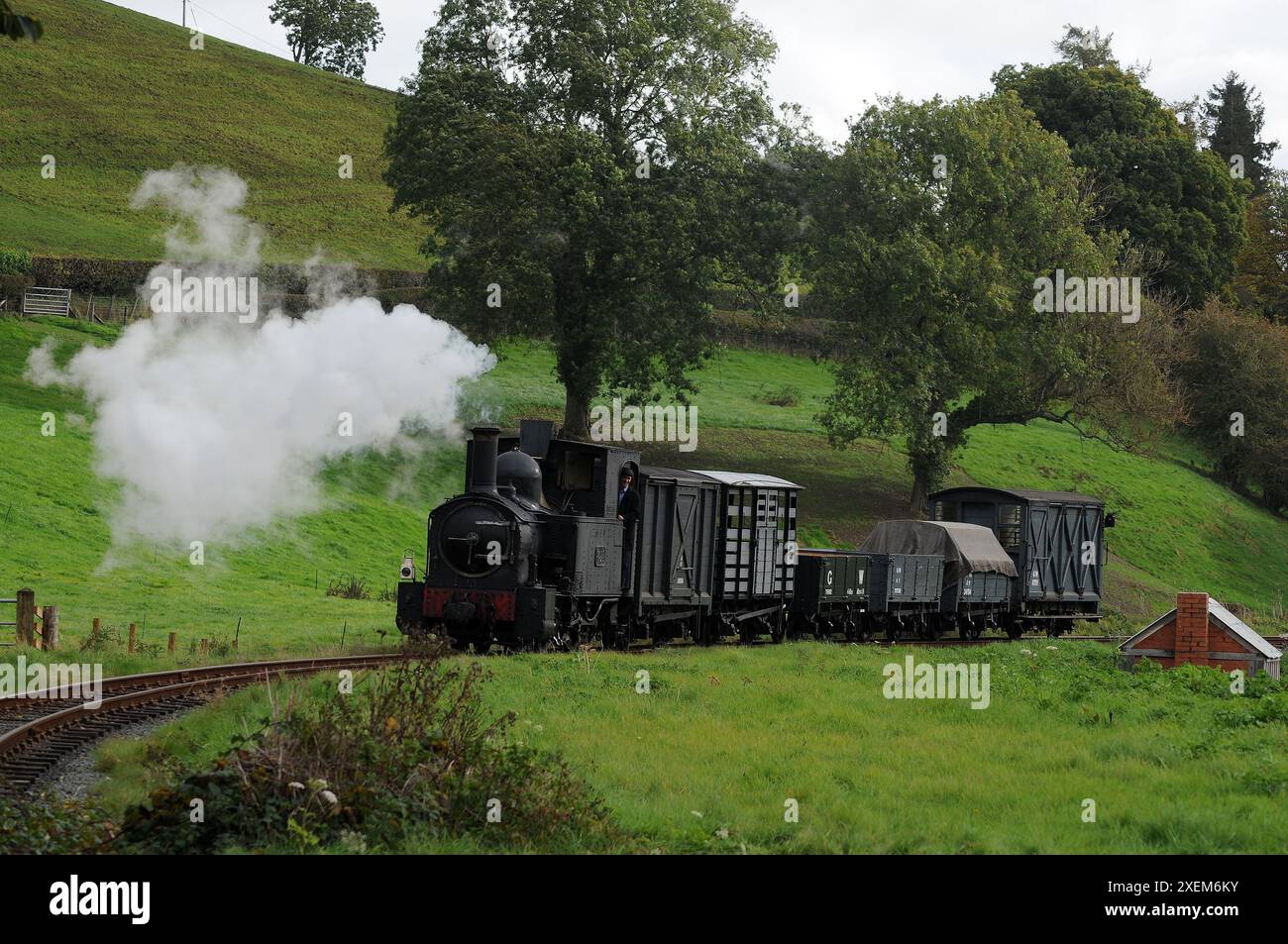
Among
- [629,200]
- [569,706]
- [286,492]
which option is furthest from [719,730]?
[629,200]

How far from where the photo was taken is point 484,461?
22188 mm

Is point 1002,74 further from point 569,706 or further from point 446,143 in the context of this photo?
point 569,706

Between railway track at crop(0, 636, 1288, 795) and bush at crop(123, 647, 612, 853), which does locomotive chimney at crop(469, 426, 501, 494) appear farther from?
bush at crop(123, 647, 612, 853)

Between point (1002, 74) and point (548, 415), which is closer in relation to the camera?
point (548, 415)

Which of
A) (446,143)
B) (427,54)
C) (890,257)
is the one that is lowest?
(890,257)

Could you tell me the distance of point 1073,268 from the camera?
4747 cm

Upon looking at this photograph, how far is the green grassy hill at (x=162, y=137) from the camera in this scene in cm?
6638

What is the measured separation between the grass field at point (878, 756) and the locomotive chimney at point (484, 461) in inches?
120

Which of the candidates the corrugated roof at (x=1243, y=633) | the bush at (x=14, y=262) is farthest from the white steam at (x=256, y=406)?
the corrugated roof at (x=1243, y=633)

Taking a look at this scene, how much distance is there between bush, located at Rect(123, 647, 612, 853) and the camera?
10195 millimetres

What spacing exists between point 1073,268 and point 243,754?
41.8m

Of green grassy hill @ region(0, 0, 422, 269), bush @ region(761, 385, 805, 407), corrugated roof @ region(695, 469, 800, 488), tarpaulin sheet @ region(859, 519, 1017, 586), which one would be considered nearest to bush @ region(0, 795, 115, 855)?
corrugated roof @ region(695, 469, 800, 488)

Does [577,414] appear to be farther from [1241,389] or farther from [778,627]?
[1241,389]
